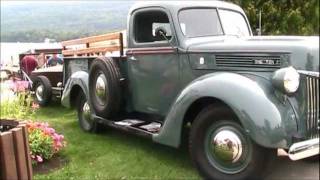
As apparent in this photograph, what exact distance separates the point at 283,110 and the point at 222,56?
993mm

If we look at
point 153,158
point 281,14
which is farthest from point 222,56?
point 281,14

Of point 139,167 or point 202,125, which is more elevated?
point 202,125

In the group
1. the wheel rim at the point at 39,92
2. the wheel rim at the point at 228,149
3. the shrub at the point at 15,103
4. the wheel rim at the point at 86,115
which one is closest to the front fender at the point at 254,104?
the wheel rim at the point at 228,149

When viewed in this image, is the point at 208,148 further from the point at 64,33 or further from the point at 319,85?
the point at 64,33

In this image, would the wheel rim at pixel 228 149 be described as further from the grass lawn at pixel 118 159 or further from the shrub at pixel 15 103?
the shrub at pixel 15 103

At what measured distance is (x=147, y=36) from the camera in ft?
22.0

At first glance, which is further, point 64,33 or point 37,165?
point 64,33

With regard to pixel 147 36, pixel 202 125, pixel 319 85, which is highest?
pixel 147 36

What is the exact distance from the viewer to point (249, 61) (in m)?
5.21

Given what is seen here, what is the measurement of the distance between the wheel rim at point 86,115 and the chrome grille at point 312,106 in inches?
144

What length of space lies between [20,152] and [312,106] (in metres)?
2.67

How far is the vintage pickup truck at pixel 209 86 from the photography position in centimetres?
476

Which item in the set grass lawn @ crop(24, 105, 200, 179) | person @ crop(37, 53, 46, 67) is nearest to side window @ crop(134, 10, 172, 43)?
grass lawn @ crop(24, 105, 200, 179)

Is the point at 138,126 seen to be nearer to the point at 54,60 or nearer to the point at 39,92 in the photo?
the point at 39,92
